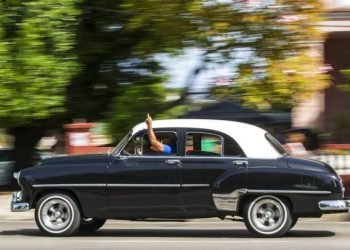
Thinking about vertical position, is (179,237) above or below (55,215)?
below

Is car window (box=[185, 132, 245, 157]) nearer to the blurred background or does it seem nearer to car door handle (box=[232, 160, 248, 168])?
car door handle (box=[232, 160, 248, 168])

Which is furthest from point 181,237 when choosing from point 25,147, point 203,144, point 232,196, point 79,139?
point 25,147

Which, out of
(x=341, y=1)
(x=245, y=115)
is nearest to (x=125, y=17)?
(x=245, y=115)

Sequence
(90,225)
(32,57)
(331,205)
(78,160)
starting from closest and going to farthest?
(331,205) → (78,160) → (90,225) → (32,57)

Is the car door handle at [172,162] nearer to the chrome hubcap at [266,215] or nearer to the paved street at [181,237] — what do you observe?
the paved street at [181,237]

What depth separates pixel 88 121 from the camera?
19.5 m

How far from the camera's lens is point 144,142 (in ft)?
36.4

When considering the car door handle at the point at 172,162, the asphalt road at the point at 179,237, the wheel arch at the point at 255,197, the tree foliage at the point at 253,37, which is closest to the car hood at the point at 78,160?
the car door handle at the point at 172,162

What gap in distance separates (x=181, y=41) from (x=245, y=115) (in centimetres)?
360

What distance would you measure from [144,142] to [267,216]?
201 centimetres

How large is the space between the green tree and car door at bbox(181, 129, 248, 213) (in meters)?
6.46

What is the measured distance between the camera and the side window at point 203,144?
11.0 m

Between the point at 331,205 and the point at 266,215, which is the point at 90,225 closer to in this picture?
the point at 266,215

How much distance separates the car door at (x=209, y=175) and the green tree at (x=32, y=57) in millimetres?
6456
